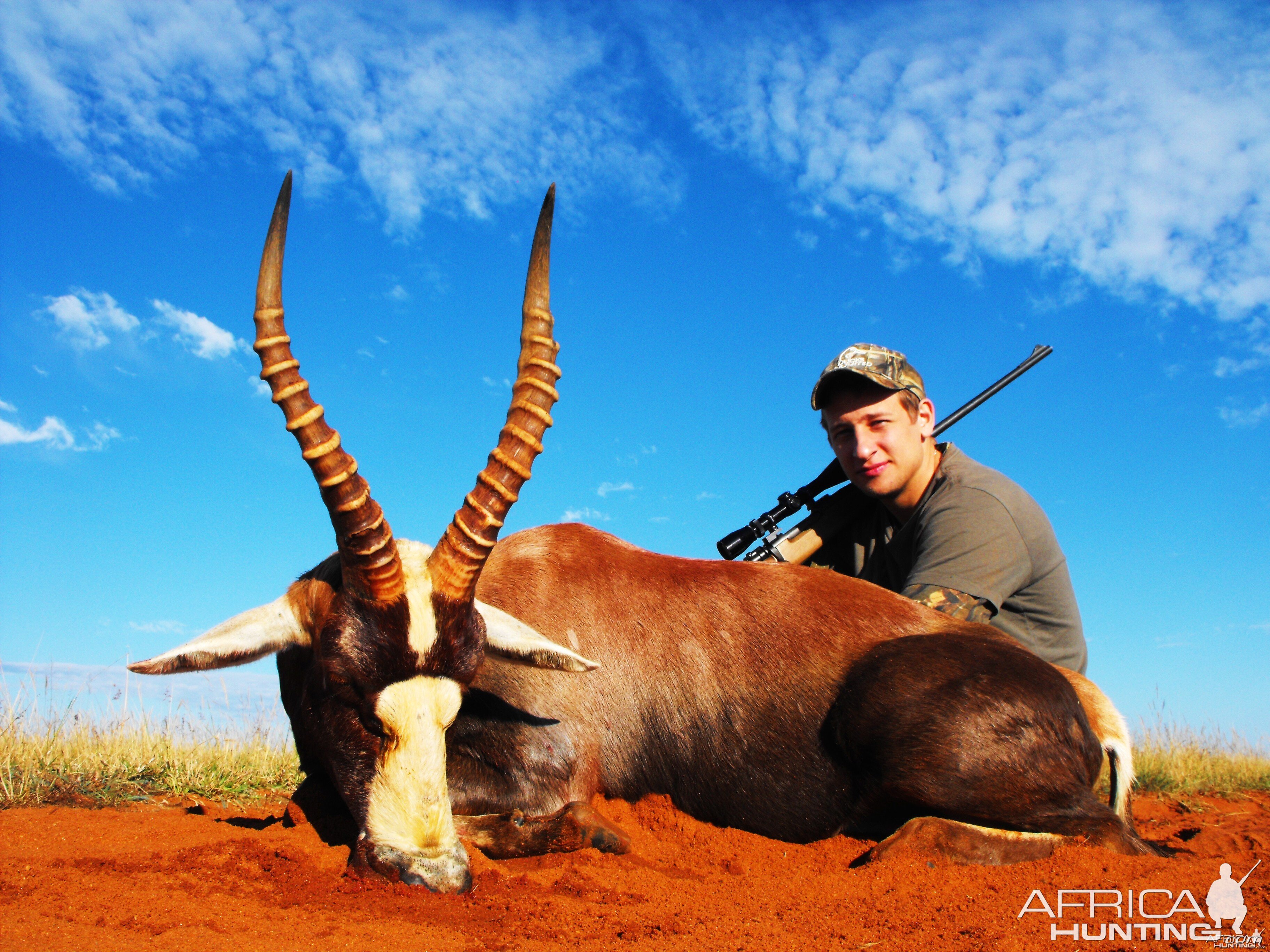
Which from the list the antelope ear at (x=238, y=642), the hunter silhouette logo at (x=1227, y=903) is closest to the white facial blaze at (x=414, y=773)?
the antelope ear at (x=238, y=642)

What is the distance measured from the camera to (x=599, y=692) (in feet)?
15.7

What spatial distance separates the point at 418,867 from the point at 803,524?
4773 millimetres

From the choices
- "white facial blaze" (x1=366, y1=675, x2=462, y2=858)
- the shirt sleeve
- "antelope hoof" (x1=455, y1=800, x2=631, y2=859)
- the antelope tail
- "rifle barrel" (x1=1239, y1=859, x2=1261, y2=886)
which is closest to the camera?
"white facial blaze" (x1=366, y1=675, x2=462, y2=858)

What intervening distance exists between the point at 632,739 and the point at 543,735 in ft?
1.70

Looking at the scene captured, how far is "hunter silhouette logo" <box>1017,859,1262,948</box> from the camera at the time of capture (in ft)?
9.84

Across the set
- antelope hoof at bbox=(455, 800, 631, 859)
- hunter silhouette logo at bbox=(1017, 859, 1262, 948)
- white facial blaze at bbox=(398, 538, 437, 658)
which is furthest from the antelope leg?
white facial blaze at bbox=(398, 538, 437, 658)

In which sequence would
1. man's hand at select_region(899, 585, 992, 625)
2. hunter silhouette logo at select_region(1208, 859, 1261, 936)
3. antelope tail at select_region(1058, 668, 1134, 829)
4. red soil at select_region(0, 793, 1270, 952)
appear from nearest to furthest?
red soil at select_region(0, 793, 1270, 952) → hunter silhouette logo at select_region(1208, 859, 1261, 936) → antelope tail at select_region(1058, 668, 1134, 829) → man's hand at select_region(899, 585, 992, 625)

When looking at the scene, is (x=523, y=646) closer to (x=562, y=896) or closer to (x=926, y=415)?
(x=562, y=896)

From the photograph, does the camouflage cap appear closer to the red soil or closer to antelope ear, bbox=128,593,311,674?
the red soil

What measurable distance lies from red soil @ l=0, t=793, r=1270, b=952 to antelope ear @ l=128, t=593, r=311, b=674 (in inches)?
32.0

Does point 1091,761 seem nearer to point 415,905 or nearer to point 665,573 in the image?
point 665,573

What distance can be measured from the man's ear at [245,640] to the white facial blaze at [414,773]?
0.85 meters

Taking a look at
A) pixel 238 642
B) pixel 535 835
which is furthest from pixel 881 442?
pixel 238 642

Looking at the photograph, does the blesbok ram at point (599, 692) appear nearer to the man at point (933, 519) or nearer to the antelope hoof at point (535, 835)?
the antelope hoof at point (535, 835)
